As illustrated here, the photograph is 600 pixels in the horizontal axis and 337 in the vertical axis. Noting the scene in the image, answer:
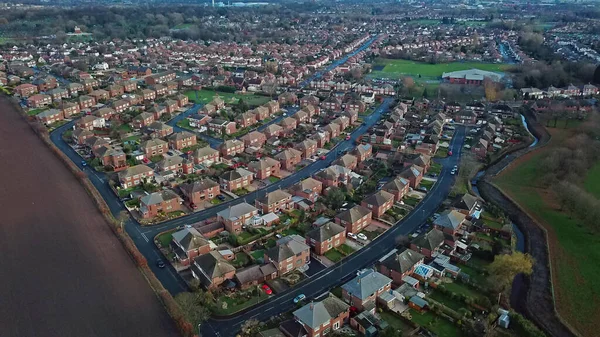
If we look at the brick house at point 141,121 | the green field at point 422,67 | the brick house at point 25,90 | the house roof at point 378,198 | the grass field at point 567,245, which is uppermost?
the house roof at point 378,198

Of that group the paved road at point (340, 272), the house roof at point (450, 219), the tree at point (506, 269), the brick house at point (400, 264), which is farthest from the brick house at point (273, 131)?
the tree at point (506, 269)

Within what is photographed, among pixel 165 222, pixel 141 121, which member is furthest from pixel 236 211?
pixel 141 121

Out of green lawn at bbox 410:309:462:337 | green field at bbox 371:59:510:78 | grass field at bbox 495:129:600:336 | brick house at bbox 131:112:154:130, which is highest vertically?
grass field at bbox 495:129:600:336

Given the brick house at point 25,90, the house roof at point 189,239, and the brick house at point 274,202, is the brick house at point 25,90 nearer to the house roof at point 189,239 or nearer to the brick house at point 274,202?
the brick house at point 274,202

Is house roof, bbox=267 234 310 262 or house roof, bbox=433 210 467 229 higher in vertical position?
house roof, bbox=433 210 467 229

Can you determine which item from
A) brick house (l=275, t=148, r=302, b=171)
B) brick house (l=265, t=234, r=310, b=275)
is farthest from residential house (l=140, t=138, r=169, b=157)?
brick house (l=265, t=234, r=310, b=275)

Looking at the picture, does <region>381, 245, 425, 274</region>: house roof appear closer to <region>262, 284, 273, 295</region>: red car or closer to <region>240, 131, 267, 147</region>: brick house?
<region>262, 284, 273, 295</region>: red car

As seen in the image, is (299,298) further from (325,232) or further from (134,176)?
(134,176)
